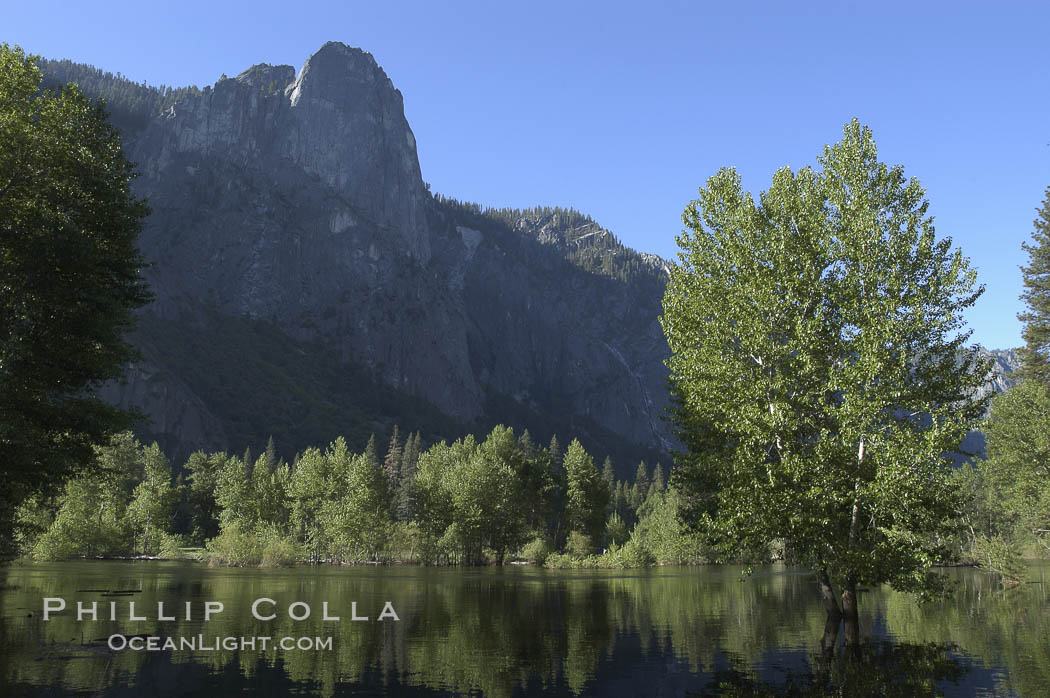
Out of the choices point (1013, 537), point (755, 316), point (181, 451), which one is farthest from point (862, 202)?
point (181, 451)

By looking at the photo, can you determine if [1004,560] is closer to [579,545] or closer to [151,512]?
[579,545]

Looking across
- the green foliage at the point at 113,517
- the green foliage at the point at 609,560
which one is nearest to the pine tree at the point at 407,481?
the green foliage at the point at 609,560

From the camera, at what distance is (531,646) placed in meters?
27.9

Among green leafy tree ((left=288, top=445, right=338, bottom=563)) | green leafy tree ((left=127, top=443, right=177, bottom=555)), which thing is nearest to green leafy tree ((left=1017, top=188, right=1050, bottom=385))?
green leafy tree ((left=288, top=445, right=338, bottom=563))

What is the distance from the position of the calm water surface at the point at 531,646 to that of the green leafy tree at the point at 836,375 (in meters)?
4.09

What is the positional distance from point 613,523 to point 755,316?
102517mm

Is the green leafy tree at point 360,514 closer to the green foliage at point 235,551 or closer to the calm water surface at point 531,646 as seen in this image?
the green foliage at point 235,551

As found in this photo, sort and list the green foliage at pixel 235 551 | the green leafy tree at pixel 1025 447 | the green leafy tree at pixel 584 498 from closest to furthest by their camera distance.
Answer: the green leafy tree at pixel 1025 447 → the green foliage at pixel 235 551 → the green leafy tree at pixel 584 498

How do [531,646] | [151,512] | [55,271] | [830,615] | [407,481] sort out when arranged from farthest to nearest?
1. [407,481]
2. [151,512]
3. [830,615]
4. [531,646]
5. [55,271]

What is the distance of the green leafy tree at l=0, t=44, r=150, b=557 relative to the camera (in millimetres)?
23344

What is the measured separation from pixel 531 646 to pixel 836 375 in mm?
15701

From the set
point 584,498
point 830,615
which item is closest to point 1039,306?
point 830,615

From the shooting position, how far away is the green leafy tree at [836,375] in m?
24.6

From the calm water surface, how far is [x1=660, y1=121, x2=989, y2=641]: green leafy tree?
161 inches
